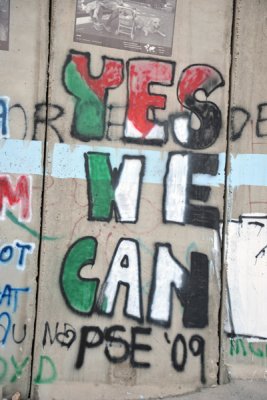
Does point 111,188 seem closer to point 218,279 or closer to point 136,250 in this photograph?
point 136,250

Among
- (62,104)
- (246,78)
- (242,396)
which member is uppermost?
(246,78)

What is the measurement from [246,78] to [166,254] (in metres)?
1.62

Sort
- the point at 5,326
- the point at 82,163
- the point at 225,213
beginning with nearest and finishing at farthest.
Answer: the point at 5,326 → the point at 82,163 → the point at 225,213

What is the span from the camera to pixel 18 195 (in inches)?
171

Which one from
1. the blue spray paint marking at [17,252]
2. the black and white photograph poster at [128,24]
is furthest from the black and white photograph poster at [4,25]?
the blue spray paint marking at [17,252]

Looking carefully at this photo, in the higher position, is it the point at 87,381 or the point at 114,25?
the point at 114,25

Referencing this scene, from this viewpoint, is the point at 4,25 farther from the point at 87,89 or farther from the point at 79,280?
the point at 79,280

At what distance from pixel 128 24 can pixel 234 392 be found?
309cm

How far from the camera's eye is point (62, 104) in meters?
4.41

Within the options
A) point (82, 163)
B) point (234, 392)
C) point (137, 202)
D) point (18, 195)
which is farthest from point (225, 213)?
point (18, 195)

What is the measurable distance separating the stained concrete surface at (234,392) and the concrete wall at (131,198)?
92 mm

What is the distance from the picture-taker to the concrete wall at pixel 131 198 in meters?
4.35

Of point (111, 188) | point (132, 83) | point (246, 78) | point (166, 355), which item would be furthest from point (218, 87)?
point (166, 355)

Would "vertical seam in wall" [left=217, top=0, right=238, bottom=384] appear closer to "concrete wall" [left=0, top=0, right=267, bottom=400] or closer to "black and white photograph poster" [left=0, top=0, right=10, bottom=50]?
"concrete wall" [left=0, top=0, right=267, bottom=400]
